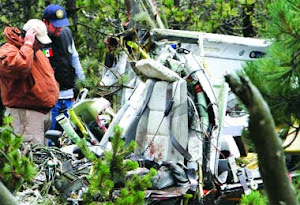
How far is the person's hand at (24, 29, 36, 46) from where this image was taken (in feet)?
25.4

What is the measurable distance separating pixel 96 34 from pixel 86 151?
7313 millimetres

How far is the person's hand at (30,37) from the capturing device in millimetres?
7757

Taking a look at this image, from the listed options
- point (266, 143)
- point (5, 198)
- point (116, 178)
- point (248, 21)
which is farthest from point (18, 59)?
point (266, 143)

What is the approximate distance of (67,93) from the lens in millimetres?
9195

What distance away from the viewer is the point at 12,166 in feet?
11.1

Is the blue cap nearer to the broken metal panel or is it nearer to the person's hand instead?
the broken metal panel

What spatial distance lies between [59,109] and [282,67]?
18.0 feet

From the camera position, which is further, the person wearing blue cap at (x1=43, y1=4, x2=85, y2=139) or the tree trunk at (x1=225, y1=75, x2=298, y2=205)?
the person wearing blue cap at (x1=43, y1=4, x2=85, y2=139)

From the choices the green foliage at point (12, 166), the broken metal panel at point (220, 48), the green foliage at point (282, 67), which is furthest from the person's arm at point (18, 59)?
the green foliage at point (282, 67)

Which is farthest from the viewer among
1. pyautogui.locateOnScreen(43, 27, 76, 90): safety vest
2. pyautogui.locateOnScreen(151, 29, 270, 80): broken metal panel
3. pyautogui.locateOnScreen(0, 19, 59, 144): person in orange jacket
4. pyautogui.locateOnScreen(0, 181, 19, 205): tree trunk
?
pyautogui.locateOnScreen(151, 29, 270, 80): broken metal panel

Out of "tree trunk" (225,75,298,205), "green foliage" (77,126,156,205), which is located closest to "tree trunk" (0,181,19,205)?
"tree trunk" (225,75,298,205)

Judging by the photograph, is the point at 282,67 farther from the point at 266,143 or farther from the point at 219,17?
the point at 219,17

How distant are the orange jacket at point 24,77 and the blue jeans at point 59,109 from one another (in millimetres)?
641

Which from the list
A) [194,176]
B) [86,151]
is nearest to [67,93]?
[194,176]
